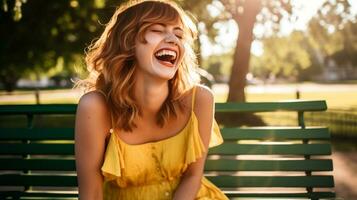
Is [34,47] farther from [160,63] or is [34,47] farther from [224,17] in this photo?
[160,63]

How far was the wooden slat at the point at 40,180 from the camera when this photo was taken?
372cm

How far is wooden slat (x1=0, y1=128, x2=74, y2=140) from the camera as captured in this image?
371 centimetres

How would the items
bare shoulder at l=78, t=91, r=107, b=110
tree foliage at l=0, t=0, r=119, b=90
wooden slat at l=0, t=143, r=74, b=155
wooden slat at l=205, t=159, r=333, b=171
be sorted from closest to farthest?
bare shoulder at l=78, t=91, r=107, b=110 < wooden slat at l=205, t=159, r=333, b=171 < wooden slat at l=0, t=143, r=74, b=155 < tree foliage at l=0, t=0, r=119, b=90

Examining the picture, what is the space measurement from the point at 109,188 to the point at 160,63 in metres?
0.89

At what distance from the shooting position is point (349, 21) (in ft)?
66.5

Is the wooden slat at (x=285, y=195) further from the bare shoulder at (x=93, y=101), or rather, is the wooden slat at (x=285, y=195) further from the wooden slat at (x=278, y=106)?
the bare shoulder at (x=93, y=101)

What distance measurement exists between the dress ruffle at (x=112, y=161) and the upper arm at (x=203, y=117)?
1.70 feet

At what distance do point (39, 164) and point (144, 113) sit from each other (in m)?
1.21

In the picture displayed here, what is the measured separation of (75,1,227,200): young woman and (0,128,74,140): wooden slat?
831mm

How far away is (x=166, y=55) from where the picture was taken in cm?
273

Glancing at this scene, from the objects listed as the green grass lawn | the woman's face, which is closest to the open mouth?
the woman's face

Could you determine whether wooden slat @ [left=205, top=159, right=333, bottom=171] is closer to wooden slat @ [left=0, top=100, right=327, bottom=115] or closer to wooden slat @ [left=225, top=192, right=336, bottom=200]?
wooden slat @ [left=225, top=192, right=336, bottom=200]

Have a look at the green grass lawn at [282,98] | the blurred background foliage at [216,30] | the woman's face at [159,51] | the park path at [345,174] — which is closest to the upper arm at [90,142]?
the woman's face at [159,51]

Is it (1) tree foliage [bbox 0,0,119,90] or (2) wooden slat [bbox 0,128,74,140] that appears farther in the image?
(1) tree foliage [bbox 0,0,119,90]
